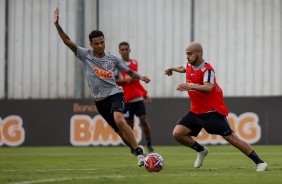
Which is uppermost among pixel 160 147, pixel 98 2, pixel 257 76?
pixel 98 2

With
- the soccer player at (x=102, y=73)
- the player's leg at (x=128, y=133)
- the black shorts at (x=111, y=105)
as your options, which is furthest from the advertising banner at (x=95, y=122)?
the player's leg at (x=128, y=133)

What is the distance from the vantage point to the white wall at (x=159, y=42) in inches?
985

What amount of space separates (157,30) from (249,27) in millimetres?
2717

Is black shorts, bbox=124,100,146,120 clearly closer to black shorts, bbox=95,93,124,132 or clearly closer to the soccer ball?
black shorts, bbox=95,93,124,132

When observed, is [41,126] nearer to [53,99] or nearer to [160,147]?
[53,99]

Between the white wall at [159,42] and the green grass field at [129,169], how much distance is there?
5802mm

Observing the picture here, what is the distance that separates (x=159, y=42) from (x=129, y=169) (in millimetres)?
12516

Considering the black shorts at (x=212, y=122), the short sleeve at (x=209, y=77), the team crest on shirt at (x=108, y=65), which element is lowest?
the black shorts at (x=212, y=122)

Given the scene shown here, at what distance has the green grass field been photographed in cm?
1070

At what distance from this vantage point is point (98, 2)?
25016 millimetres

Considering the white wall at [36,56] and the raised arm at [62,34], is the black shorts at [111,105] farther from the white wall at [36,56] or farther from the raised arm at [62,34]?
the white wall at [36,56]

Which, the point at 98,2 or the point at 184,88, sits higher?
the point at 98,2

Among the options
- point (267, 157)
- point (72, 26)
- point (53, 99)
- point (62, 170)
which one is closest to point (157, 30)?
point (72, 26)

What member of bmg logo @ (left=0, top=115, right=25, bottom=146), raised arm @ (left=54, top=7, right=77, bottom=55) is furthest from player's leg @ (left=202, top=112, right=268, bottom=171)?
bmg logo @ (left=0, top=115, right=25, bottom=146)
